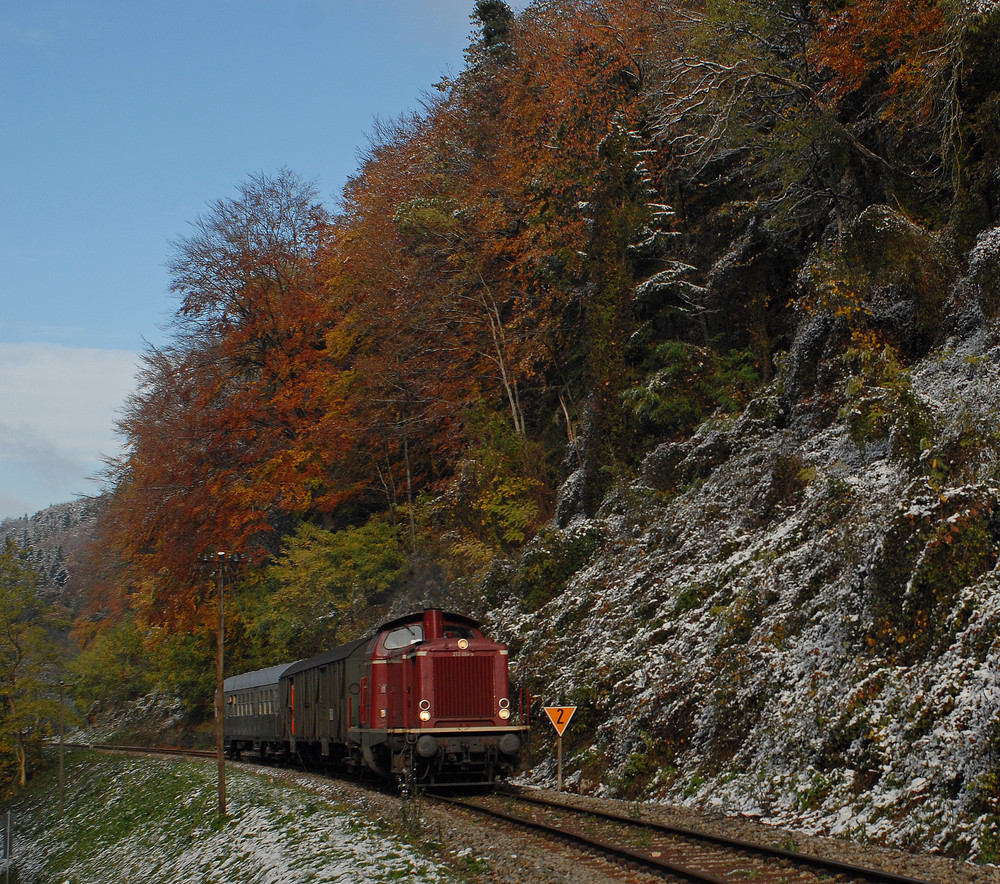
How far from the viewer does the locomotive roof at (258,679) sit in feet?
91.7

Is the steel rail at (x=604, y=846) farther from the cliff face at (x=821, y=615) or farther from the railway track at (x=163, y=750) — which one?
the railway track at (x=163, y=750)

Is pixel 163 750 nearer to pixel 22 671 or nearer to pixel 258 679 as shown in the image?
pixel 22 671

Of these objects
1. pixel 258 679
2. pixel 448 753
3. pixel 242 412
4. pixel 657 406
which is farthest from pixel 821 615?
pixel 242 412

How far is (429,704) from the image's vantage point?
16531 mm

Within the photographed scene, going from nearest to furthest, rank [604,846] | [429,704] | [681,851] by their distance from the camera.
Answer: [681,851], [604,846], [429,704]

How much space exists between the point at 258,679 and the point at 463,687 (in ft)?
51.0

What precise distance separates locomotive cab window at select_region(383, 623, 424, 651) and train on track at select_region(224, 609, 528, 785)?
0.02 meters

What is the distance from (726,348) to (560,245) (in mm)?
7247

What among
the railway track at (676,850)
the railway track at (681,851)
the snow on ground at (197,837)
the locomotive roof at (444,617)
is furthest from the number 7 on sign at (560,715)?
the snow on ground at (197,837)

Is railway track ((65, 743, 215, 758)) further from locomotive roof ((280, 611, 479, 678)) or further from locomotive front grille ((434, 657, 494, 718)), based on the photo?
locomotive front grille ((434, 657, 494, 718))

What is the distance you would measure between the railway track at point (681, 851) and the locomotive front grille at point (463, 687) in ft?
7.49

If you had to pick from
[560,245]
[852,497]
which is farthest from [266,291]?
[852,497]

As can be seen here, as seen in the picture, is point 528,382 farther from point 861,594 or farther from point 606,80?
point 861,594

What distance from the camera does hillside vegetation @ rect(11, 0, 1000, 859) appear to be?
13.1m
